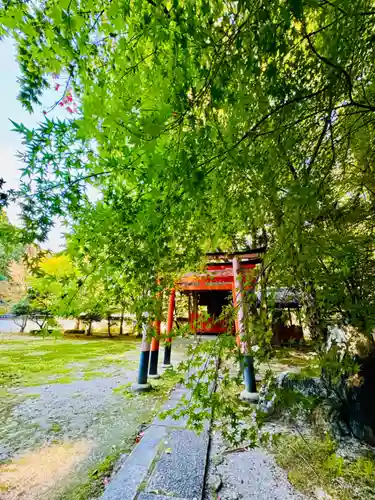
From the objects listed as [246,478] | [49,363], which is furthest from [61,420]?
[49,363]

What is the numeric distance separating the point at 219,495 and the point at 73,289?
210 cm

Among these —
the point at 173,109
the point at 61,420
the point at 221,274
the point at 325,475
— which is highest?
the point at 221,274

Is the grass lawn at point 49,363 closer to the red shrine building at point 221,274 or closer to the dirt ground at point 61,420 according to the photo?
the dirt ground at point 61,420

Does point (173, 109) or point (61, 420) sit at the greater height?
point (173, 109)

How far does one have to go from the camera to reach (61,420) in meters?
3.40

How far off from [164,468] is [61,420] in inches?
79.5

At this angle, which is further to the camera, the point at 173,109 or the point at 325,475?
the point at 325,475

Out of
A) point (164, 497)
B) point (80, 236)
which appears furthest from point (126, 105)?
point (164, 497)

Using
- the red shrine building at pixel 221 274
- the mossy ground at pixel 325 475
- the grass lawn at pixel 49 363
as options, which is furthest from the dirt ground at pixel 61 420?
the mossy ground at pixel 325 475

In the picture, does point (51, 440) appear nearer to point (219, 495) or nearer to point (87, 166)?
point (219, 495)

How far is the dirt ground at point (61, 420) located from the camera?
223 cm

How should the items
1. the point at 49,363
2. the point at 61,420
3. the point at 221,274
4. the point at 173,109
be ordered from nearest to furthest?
the point at 173,109 < the point at 61,420 < the point at 221,274 < the point at 49,363

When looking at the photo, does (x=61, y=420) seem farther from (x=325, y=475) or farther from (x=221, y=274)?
(x=221, y=274)

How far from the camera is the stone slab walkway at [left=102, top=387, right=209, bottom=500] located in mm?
1890
